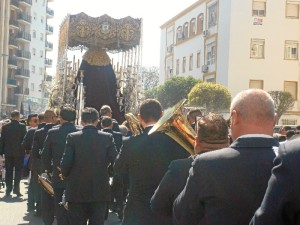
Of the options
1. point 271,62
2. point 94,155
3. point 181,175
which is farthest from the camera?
point 271,62

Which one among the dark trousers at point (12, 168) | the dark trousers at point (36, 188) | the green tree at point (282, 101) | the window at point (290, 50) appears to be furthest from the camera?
the window at point (290, 50)

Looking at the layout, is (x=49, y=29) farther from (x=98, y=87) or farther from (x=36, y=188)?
(x=36, y=188)

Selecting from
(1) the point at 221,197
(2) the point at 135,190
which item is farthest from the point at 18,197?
(1) the point at 221,197

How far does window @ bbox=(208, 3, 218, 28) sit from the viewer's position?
55.1 meters

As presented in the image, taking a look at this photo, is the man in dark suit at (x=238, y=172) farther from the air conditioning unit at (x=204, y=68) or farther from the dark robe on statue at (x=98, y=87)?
the air conditioning unit at (x=204, y=68)

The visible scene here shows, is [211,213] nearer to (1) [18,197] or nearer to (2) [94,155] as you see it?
(2) [94,155]

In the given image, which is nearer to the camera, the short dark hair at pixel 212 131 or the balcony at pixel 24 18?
the short dark hair at pixel 212 131

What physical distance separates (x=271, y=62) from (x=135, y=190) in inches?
1824

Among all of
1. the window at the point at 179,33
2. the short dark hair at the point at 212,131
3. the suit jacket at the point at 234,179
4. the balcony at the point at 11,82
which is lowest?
the suit jacket at the point at 234,179

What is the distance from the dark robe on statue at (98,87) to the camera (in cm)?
2253

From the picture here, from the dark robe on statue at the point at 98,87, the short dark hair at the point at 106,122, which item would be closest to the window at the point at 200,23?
the dark robe on statue at the point at 98,87

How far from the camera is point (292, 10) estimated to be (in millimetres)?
51312

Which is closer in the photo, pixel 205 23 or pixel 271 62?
pixel 271 62

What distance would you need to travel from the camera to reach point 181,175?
4219 mm
